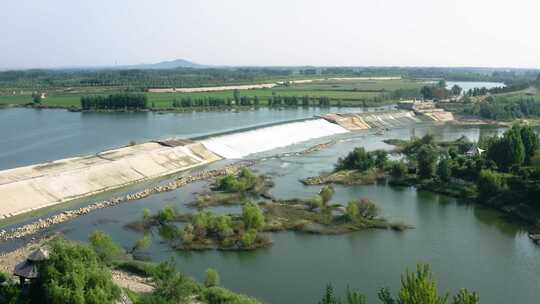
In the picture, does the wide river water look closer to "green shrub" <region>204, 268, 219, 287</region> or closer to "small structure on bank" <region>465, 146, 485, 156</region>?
"green shrub" <region>204, 268, 219, 287</region>

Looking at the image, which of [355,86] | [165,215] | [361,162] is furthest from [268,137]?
[355,86]

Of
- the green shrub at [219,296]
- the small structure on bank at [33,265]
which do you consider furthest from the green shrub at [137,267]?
the small structure on bank at [33,265]

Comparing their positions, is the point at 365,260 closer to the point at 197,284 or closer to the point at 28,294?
the point at 197,284

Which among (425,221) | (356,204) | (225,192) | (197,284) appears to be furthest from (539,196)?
(197,284)

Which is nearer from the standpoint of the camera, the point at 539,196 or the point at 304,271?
the point at 304,271

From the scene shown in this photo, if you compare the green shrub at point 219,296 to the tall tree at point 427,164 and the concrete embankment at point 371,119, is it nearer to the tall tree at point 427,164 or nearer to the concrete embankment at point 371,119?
the tall tree at point 427,164

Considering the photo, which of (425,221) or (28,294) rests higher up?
(28,294)
